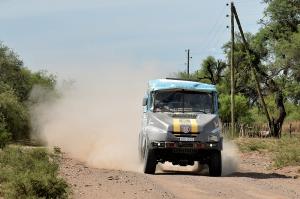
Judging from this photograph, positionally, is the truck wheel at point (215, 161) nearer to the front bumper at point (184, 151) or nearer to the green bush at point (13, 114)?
the front bumper at point (184, 151)

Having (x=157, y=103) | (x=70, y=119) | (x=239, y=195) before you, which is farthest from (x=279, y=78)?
(x=239, y=195)

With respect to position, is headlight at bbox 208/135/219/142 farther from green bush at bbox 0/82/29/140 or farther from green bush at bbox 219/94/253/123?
green bush at bbox 219/94/253/123

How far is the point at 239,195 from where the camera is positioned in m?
14.0

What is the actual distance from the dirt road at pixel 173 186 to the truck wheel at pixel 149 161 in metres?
0.74

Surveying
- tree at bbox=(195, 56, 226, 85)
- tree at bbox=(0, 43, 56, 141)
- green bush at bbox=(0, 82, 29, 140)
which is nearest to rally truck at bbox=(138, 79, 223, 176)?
tree at bbox=(0, 43, 56, 141)

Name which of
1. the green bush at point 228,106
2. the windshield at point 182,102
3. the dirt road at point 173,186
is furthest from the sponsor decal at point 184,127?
the green bush at point 228,106

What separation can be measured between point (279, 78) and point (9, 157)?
39.3 meters

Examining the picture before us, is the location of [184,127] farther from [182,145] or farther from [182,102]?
→ [182,102]

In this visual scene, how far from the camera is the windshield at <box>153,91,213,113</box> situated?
19922 millimetres

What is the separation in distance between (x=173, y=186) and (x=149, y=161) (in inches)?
145

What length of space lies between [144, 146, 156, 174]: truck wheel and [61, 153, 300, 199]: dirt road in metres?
0.74

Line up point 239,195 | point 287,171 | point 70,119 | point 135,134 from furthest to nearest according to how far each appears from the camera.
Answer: point 70,119 < point 135,134 < point 287,171 < point 239,195

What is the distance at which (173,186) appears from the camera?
51.8 ft

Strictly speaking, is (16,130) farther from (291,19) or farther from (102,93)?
(291,19)
